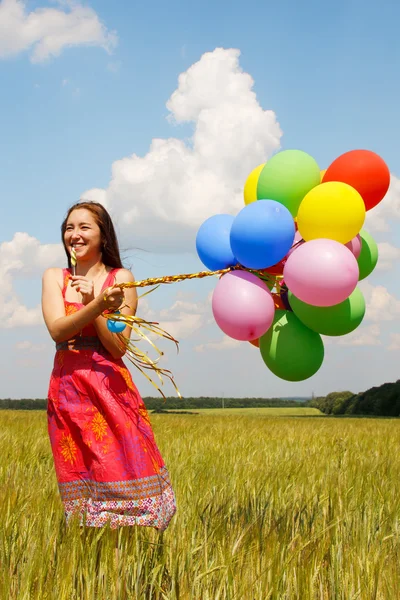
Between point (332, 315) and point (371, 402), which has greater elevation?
point (332, 315)

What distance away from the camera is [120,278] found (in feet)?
8.50

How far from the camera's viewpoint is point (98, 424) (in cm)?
229

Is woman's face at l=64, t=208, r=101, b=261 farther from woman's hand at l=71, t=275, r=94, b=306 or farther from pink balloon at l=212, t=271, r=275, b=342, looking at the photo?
pink balloon at l=212, t=271, r=275, b=342

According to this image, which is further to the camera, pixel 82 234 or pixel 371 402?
pixel 371 402

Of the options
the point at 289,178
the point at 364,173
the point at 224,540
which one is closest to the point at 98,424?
the point at 224,540

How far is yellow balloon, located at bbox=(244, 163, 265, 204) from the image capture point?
108 inches

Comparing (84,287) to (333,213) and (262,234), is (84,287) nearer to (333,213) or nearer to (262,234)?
(262,234)

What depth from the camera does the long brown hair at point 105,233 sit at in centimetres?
267

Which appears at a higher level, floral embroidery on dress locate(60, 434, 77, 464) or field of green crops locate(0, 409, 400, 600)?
floral embroidery on dress locate(60, 434, 77, 464)

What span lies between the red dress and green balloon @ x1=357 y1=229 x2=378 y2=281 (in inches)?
42.9

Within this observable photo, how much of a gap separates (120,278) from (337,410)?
1591 inches

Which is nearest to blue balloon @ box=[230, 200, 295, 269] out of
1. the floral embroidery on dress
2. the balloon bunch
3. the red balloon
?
the balloon bunch

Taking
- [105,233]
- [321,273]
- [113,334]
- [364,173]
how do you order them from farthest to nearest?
[105,233]
[364,173]
[113,334]
[321,273]

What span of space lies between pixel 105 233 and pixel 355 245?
3.47 feet
